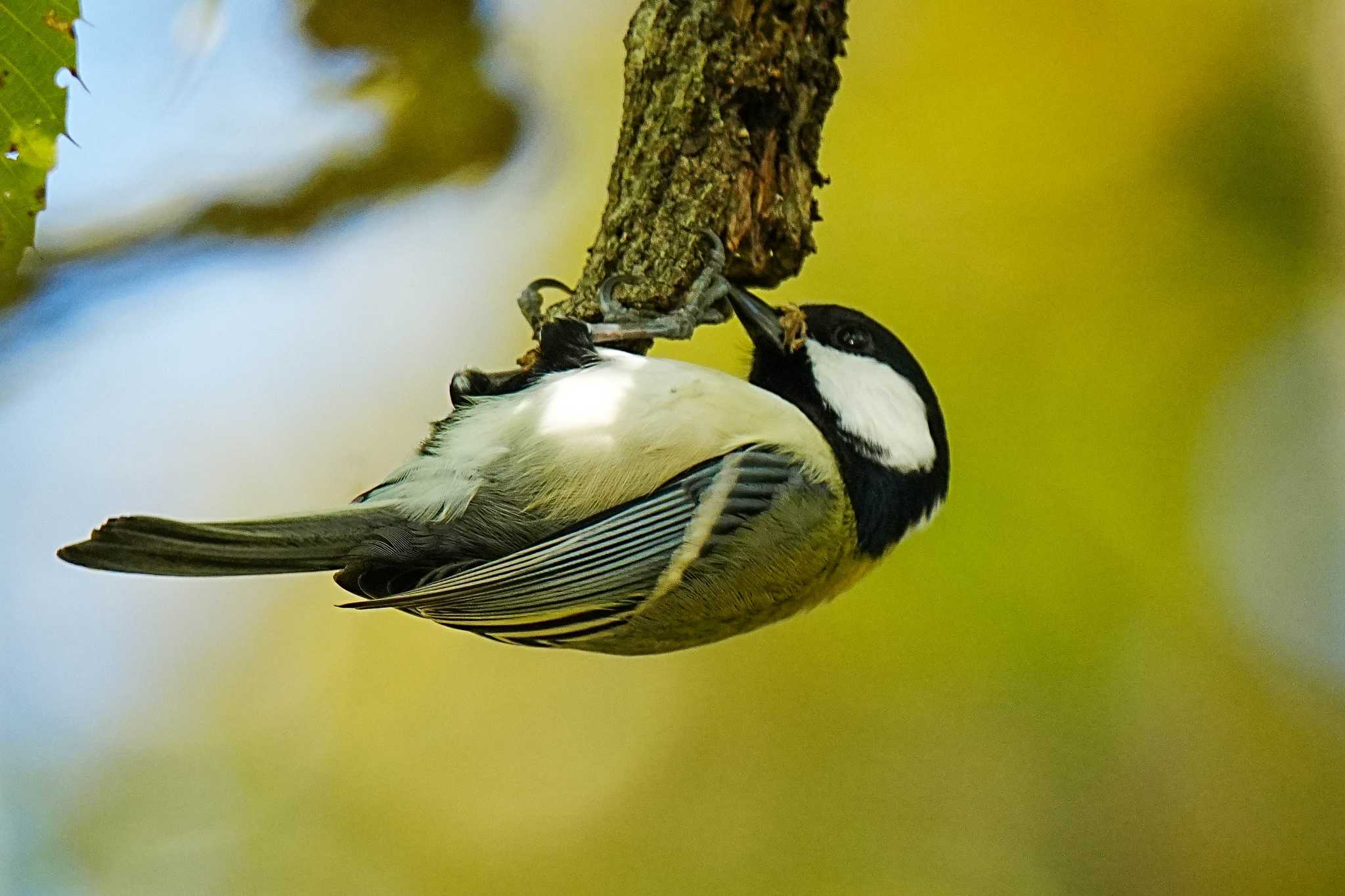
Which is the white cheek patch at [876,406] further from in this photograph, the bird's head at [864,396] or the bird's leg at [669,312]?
the bird's leg at [669,312]

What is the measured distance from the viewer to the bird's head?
210cm

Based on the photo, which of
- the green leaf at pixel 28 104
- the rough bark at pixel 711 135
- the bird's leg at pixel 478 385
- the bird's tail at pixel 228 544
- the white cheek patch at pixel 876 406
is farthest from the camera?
the white cheek patch at pixel 876 406

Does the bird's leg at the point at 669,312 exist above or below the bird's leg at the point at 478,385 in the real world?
above

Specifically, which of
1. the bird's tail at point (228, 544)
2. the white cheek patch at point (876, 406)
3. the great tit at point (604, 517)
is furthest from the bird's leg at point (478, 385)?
the white cheek patch at point (876, 406)

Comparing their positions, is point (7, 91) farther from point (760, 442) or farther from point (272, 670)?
point (272, 670)

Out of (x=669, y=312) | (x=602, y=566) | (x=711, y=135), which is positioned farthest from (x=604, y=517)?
(x=711, y=135)

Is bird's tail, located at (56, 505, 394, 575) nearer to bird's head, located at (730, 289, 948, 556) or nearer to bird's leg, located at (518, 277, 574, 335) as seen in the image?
bird's leg, located at (518, 277, 574, 335)

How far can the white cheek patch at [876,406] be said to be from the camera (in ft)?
7.02

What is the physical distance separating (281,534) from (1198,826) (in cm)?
293

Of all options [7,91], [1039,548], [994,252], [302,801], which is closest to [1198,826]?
[1039,548]

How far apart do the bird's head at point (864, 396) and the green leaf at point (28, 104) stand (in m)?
1.15

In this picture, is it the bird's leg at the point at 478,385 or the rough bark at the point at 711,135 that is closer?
the rough bark at the point at 711,135

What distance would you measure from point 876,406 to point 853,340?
0.15 meters

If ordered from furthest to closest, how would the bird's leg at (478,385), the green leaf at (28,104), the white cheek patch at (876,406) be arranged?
the white cheek patch at (876,406) → the bird's leg at (478,385) → the green leaf at (28,104)
